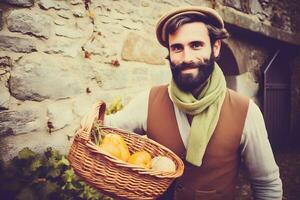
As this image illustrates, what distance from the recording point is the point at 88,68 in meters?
2.64

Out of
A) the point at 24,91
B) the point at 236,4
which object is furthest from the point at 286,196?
the point at 24,91

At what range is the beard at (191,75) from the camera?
5.80 ft

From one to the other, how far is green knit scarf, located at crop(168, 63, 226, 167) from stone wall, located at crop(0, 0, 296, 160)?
104 cm

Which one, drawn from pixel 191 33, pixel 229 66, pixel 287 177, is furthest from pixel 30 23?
pixel 287 177

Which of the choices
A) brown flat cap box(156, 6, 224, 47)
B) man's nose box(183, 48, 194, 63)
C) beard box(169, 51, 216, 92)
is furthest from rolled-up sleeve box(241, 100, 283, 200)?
brown flat cap box(156, 6, 224, 47)

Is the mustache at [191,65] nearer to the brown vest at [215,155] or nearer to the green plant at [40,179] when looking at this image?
the brown vest at [215,155]

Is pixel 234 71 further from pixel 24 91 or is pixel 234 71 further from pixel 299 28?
pixel 24 91

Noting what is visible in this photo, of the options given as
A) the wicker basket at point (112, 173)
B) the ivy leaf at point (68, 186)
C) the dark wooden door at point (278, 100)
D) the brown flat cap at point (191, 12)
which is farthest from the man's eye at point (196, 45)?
the dark wooden door at point (278, 100)

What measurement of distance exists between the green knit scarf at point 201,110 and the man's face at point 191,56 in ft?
0.18

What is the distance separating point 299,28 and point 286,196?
3582 millimetres

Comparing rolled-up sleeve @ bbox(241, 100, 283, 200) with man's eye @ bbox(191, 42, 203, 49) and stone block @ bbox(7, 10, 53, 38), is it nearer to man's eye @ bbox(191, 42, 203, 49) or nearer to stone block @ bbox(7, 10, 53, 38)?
man's eye @ bbox(191, 42, 203, 49)

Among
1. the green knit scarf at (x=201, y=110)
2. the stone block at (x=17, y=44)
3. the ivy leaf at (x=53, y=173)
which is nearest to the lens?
the green knit scarf at (x=201, y=110)

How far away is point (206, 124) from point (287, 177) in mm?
3584

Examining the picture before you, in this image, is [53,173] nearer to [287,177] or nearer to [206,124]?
[206,124]
